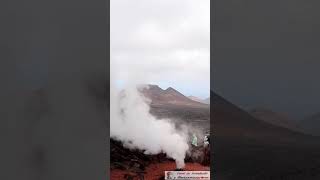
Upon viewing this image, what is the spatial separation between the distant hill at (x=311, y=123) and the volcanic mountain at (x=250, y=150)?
0.47ft

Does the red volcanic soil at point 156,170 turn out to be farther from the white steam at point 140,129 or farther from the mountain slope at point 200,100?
the mountain slope at point 200,100

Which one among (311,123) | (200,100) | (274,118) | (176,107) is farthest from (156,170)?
(311,123)

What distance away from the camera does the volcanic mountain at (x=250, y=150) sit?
3027 millimetres

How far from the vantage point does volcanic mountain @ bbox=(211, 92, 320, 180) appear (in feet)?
9.93

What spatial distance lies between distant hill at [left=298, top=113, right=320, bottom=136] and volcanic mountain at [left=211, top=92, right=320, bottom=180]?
5.6 inches

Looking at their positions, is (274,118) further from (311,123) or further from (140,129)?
(140,129)

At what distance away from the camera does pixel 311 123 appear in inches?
121

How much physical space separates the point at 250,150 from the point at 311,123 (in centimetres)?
50

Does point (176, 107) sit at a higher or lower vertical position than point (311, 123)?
higher

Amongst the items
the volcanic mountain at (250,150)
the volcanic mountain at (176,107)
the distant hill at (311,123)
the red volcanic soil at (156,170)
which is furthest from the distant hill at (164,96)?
the distant hill at (311,123)

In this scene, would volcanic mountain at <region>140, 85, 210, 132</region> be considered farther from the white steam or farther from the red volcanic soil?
the red volcanic soil

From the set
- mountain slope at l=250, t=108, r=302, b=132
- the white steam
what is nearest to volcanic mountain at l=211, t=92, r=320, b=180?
mountain slope at l=250, t=108, r=302, b=132

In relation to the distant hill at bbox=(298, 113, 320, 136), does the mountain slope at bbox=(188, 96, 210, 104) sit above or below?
above
